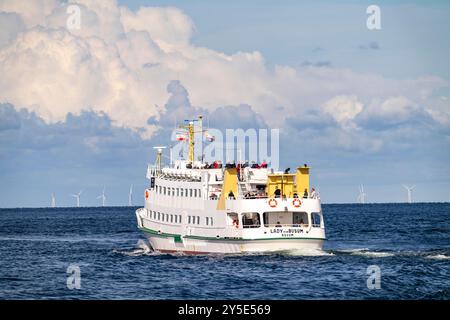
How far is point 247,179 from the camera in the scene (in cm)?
7638

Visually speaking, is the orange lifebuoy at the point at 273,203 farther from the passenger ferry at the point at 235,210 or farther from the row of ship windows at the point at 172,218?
the row of ship windows at the point at 172,218

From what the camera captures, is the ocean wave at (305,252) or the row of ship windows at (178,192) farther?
the row of ship windows at (178,192)

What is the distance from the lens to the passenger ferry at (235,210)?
2778 inches

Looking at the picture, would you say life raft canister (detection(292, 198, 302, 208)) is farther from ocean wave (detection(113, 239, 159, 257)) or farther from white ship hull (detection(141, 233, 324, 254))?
ocean wave (detection(113, 239, 159, 257))

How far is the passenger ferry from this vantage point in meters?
70.6

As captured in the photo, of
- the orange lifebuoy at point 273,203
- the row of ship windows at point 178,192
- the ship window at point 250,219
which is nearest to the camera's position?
the orange lifebuoy at point 273,203

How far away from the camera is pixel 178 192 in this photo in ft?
262

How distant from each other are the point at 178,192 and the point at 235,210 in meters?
9.67

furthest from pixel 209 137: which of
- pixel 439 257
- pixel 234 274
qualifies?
pixel 234 274

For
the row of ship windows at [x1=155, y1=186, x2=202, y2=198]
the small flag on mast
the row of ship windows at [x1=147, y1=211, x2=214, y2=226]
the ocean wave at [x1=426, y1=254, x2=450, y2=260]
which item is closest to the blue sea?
the ocean wave at [x1=426, y1=254, x2=450, y2=260]

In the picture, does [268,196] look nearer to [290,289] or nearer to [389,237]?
[290,289]

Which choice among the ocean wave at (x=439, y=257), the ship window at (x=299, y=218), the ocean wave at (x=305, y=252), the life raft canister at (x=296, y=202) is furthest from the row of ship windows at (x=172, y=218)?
the ocean wave at (x=439, y=257)

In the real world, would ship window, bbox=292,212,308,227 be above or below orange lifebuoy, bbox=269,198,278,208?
below

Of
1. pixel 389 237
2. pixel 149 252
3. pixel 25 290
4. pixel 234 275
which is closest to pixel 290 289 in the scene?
pixel 234 275
